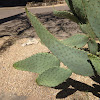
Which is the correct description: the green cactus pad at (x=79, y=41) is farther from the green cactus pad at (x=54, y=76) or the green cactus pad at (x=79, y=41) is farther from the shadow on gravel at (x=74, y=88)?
the green cactus pad at (x=54, y=76)

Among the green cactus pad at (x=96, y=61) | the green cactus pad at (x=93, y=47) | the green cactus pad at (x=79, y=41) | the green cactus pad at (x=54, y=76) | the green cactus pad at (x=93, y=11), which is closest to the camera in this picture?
the green cactus pad at (x=96, y=61)

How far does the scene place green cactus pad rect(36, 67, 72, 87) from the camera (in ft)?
4.95

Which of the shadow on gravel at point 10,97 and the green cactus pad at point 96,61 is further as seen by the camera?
the shadow on gravel at point 10,97

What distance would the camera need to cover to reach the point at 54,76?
1.54 meters

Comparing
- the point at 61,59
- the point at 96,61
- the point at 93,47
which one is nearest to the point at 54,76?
the point at 61,59

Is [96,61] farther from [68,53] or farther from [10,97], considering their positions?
[10,97]

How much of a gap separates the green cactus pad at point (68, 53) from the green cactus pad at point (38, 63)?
0.63 feet

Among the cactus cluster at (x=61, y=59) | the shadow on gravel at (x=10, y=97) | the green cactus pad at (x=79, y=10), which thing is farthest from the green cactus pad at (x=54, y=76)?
the green cactus pad at (x=79, y=10)

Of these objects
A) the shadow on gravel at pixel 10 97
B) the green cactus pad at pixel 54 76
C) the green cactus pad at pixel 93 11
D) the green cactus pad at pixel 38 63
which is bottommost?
the shadow on gravel at pixel 10 97

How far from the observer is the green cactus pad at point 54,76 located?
1.51 meters

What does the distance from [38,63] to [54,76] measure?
0.25 metres

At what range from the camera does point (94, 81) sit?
238 cm

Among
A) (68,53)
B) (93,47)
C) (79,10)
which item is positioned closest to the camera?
(68,53)

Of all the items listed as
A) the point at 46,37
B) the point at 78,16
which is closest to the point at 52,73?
the point at 46,37
